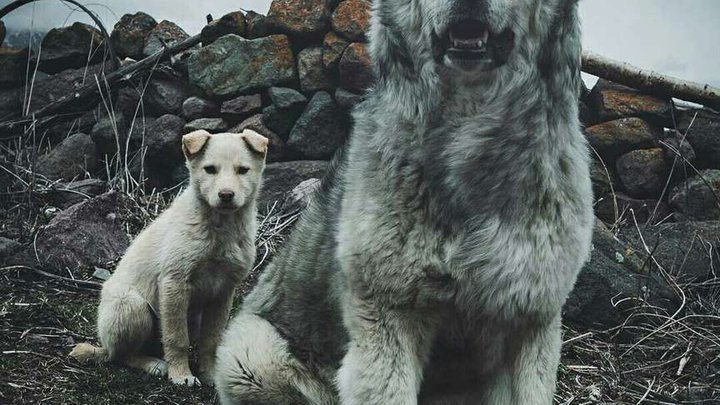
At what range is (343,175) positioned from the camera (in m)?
3.34

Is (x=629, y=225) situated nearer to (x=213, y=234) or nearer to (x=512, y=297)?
(x=213, y=234)

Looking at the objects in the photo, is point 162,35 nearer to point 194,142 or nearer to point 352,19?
point 352,19

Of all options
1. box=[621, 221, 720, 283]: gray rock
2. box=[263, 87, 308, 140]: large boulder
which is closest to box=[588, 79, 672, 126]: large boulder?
box=[621, 221, 720, 283]: gray rock

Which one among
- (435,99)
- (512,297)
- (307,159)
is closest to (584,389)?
(512,297)

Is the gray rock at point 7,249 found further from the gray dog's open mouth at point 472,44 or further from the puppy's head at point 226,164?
the gray dog's open mouth at point 472,44

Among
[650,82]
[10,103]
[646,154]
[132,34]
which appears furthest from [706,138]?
[10,103]

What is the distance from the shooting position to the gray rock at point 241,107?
8008 mm

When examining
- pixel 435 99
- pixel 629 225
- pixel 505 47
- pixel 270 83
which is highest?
pixel 505 47

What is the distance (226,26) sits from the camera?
8.36 metres

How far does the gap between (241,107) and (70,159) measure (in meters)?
2.03

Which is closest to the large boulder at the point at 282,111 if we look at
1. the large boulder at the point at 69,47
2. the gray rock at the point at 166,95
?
the gray rock at the point at 166,95

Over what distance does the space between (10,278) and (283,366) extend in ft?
12.3

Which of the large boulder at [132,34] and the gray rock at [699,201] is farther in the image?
the large boulder at [132,34]

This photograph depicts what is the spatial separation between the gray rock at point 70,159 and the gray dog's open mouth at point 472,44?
6444 mm
